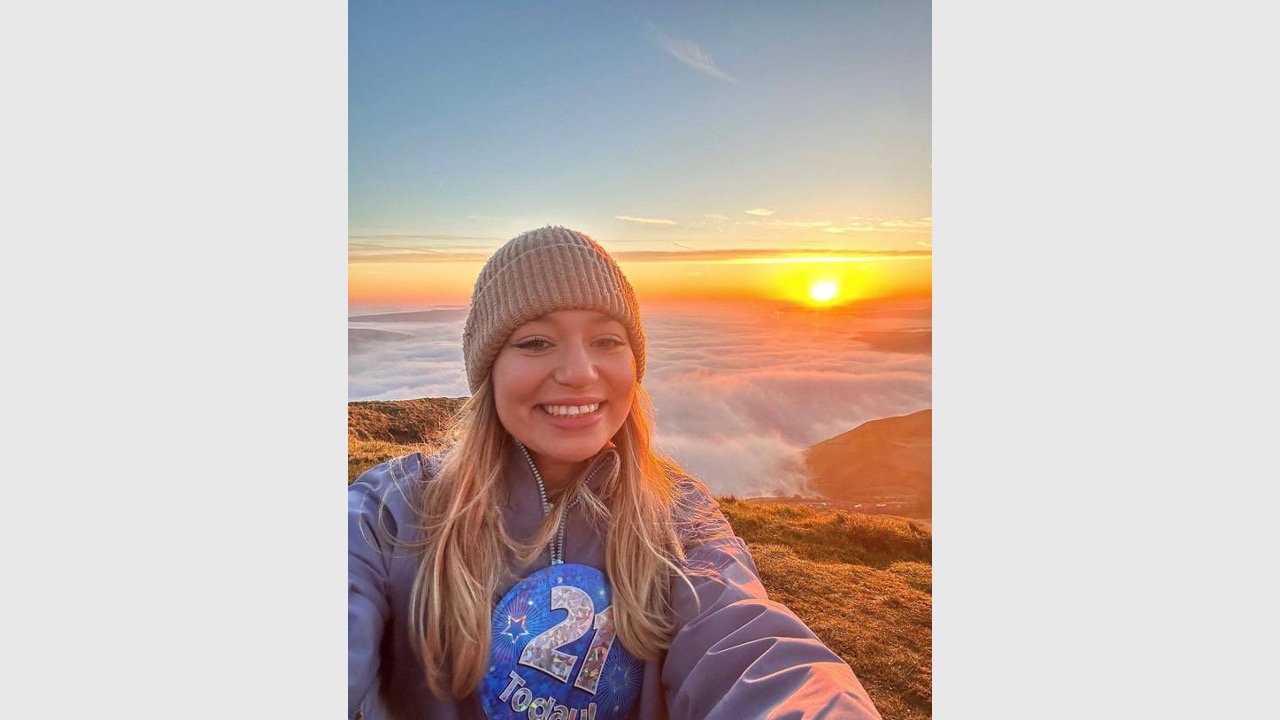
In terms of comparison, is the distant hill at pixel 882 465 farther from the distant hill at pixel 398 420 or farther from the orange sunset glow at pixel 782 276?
the distant hill at pixel 398 420

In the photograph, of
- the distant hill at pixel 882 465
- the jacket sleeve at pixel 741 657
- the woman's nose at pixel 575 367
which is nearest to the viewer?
the jacket sleeve at pixel 741 657

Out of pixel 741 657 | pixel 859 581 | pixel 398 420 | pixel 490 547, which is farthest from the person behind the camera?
pixel 398 420

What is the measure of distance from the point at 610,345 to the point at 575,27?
875mm

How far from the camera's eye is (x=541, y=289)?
90.6 inches

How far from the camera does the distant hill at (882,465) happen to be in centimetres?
253

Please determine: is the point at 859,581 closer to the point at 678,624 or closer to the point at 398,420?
the point at 678,624

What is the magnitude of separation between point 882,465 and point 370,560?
1.31 meters

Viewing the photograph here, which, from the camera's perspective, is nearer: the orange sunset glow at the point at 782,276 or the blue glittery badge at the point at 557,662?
the blue glittery badge at the point at 557,662

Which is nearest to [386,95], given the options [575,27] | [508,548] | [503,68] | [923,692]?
[503,68]

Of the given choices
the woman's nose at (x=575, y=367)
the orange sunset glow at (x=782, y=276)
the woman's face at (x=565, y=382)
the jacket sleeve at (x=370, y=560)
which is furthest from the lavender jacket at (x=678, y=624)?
the orange sunset glow at (x=782, y=276)

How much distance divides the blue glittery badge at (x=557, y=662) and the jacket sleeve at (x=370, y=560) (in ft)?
0.96

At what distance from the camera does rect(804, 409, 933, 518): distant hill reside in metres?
2.53

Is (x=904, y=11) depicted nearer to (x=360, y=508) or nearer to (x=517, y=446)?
(x=517, y=446)

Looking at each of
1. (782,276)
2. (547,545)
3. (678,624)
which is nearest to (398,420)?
(547,545)
